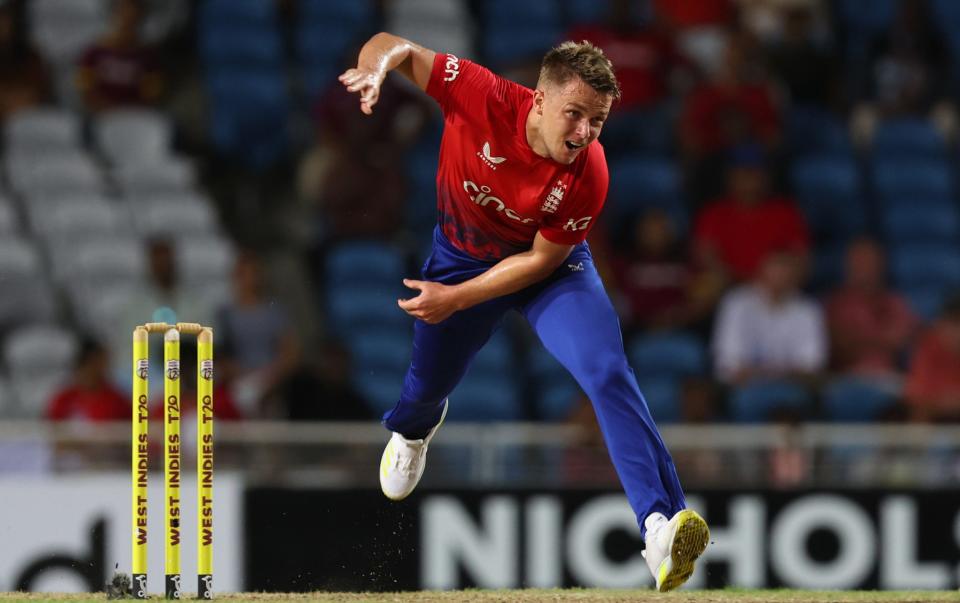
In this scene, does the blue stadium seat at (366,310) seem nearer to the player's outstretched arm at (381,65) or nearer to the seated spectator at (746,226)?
the seated spectator at (746,226)

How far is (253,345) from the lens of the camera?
39.6 feet

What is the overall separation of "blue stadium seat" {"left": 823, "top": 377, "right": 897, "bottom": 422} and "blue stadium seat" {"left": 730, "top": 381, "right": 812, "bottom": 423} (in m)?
0.37

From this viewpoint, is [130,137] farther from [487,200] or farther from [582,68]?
[582,68]

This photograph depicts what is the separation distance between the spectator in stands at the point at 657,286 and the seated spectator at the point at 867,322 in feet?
3.13

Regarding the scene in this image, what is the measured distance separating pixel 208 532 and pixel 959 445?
5346 mm

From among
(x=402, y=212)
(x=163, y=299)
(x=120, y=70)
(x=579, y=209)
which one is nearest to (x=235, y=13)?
(x=120, y=70)

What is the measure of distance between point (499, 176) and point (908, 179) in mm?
7991

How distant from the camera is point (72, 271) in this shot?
12.7 m

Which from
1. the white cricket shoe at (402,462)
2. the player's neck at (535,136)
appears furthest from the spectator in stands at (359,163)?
the player's neck at (535,136)

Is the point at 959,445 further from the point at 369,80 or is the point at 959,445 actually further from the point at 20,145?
the point at 20,145

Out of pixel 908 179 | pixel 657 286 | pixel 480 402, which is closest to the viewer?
pixel 480 402

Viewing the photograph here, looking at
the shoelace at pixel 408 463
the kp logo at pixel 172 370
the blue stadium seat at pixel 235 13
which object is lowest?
the shoelace at pixel 408 463

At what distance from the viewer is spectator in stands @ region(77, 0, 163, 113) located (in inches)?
532

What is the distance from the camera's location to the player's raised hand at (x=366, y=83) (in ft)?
22.4
